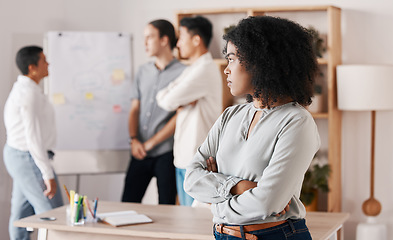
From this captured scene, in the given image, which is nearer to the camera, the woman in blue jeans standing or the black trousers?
the woman in blue jeans standing

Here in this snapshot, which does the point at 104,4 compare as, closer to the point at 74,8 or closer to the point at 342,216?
the point at 74,8

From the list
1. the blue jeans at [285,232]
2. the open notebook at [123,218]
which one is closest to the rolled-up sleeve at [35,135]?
the open notebook at [123,218]

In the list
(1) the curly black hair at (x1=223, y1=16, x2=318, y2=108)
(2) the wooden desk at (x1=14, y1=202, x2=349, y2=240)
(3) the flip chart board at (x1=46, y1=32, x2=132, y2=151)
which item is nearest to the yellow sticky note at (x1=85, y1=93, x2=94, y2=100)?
(3) the flip chart board at (x1=46, y1=32, x2=132, y2=151)

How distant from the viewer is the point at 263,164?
1775mm

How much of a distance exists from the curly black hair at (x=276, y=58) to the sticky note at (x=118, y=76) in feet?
9.74

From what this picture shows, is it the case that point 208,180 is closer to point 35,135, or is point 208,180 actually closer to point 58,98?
point 35,135

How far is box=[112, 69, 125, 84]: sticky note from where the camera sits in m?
4.69

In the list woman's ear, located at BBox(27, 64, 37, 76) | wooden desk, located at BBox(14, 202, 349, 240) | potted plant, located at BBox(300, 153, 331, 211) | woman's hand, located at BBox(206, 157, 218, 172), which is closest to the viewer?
woman's hand, located at BBox(206, 157, 218, 172)

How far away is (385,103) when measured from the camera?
172 inches

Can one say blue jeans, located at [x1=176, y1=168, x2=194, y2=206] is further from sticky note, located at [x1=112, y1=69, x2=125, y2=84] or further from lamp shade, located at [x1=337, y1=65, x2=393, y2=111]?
lamp shade, located at [x1=337, y1=65, x2=393, y2=111]

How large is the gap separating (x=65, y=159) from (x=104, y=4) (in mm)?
1627

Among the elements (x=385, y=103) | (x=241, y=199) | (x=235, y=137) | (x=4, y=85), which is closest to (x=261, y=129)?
(x=235, y=137)

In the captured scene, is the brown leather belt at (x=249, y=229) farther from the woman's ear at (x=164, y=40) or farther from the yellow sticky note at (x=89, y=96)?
the yellow sticky note at (x=89, y=96)

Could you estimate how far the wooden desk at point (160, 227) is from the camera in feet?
8.21
